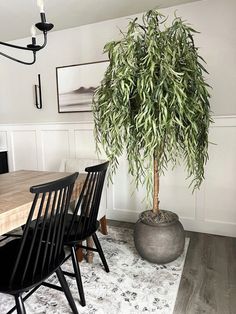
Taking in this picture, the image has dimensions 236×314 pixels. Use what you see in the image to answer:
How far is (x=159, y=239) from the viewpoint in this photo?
198 centimetres

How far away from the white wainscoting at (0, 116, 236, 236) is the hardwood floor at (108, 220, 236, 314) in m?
0.23

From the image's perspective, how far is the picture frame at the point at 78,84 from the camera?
2.91m

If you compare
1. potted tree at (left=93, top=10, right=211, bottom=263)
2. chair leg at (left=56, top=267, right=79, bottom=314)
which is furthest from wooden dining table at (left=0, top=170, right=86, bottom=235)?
potted tree at (left=93, top=10, right=211, bottom=263)

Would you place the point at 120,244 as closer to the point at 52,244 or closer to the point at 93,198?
the point at 93,198

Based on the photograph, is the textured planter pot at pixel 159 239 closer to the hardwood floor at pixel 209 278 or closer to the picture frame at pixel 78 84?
the hardwood floor at pixel 209 278

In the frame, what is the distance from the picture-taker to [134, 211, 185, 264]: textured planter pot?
6.52 ft

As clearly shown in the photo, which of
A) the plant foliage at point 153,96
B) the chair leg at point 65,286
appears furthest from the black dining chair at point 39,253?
the plant foliage at point 153,96

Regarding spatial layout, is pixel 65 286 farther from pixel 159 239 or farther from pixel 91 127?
pixel 91 127

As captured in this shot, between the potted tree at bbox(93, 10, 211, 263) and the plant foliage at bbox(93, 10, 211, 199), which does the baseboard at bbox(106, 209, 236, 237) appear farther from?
the plant foliage at bbox(93, 10, 211, 199)

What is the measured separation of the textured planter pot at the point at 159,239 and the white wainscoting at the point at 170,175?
2.25ft

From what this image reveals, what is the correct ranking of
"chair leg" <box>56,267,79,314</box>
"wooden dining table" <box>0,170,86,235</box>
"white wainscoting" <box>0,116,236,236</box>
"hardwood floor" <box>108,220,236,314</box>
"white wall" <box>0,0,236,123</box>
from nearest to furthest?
"wooden dining table" <box>0,170,86,235</box> < "chair leg" <box>56,267,79,314</box> < "hardwood floor" <box>108,220,236,314</box> < "white wall" <box>0,0,236,123</box> < "white wainscoting" <box>0,116,236,236</box>

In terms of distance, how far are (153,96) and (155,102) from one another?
5 centimetres

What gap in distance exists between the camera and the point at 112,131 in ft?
6.21

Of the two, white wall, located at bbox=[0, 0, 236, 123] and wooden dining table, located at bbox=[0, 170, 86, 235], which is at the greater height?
white wall, located at bbox=[0, 0, 236, 123]
